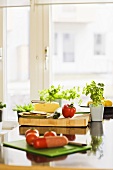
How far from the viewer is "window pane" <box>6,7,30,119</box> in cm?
379

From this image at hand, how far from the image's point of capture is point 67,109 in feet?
7.63

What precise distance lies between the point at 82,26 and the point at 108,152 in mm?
2321

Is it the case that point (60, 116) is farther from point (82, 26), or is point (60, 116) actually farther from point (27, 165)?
point (82, 26)

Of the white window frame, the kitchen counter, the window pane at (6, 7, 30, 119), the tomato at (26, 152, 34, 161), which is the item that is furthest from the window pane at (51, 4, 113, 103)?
the tomato at (26, 152, 34, 161)

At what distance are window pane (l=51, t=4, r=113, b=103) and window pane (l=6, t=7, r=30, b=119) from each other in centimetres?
28

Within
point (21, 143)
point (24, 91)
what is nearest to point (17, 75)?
point (24, 91)

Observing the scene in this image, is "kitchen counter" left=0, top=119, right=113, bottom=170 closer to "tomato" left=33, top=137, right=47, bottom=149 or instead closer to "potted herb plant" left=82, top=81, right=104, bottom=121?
"tomato" left=33, top=137, right=47, bottom=149

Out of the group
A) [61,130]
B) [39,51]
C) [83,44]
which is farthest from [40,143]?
[83,44]

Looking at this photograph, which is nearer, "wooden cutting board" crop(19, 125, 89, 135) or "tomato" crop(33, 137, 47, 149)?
"tomato" crop(33, 137, 47, 149)

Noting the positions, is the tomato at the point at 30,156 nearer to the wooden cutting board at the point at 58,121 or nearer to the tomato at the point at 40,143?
the tomato at the point at 40,143

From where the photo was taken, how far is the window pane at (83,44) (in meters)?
3.70

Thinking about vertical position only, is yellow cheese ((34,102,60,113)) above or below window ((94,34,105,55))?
below

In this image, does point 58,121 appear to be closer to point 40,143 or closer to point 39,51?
point 40,143

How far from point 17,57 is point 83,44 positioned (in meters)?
0.66
